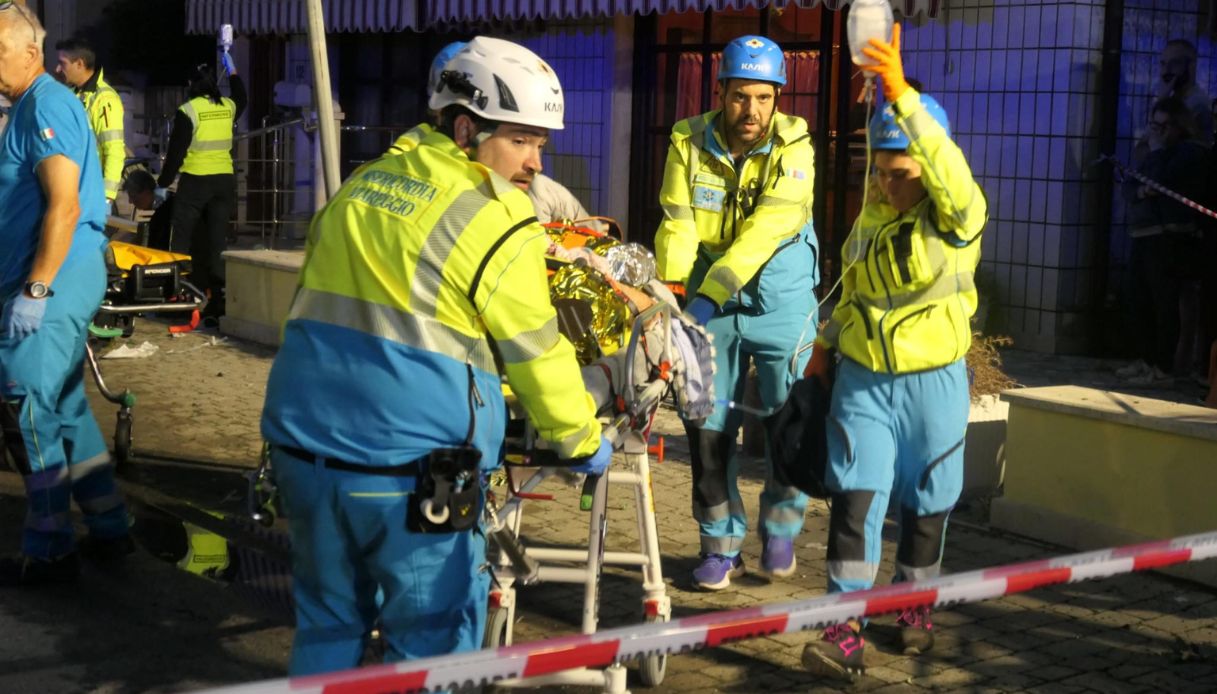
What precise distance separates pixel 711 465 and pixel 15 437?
8.37 ft

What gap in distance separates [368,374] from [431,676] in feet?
2.83

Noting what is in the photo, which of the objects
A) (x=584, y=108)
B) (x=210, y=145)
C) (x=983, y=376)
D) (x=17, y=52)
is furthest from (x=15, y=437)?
(x=584, y=108)

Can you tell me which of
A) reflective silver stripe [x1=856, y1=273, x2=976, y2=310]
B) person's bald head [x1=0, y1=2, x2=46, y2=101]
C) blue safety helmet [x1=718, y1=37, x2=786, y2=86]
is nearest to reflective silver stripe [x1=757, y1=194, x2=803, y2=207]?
blue safety helmet [x1=718, y1=37, x2=786, y2=86]

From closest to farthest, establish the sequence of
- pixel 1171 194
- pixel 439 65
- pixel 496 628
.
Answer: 1. pixel 439 65
2. pixel 496 628
3. pixel 1171 194

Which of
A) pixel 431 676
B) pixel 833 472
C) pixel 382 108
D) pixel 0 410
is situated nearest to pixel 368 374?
pixel 431 676

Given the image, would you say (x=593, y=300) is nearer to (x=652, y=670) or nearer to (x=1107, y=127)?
(x=652, y=670)

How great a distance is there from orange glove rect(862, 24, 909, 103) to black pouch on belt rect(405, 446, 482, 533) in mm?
1836

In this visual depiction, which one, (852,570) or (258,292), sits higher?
(258,292)

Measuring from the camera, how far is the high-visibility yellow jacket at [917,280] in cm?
504

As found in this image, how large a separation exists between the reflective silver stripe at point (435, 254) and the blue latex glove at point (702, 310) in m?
2.37

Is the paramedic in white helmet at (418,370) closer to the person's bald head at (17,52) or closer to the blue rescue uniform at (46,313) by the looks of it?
the blue rescue uniform at (46,313)

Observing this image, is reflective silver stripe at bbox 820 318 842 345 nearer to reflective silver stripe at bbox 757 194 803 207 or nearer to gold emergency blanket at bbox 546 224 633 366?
reflective silver stripe at bbox 757 194 803 207

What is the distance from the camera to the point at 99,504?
21.1ft

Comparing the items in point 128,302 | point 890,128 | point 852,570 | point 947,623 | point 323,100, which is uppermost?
point 323,100
